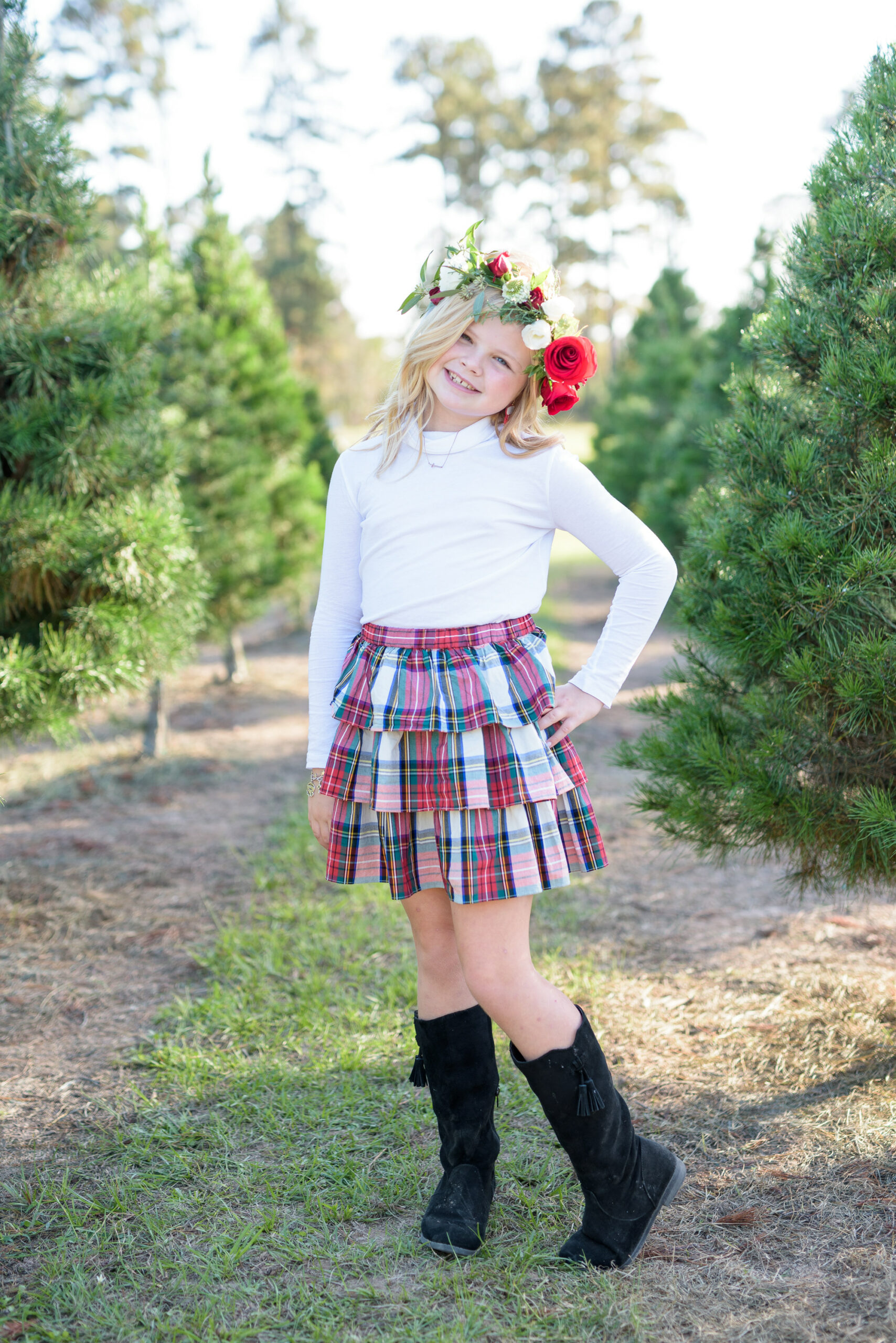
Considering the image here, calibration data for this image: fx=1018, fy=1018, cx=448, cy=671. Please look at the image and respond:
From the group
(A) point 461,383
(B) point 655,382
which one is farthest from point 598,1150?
(B) point 655,382

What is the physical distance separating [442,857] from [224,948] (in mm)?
1936

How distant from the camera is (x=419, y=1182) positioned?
2271mm

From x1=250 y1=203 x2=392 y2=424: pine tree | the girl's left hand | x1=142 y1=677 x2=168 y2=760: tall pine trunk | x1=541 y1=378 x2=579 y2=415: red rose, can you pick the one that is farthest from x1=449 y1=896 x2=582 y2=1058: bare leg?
x1=250 y1=203 x2=392 y2=424: pine tree

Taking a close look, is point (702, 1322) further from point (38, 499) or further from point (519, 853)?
point (38, 499)

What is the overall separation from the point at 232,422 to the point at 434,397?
535 cm

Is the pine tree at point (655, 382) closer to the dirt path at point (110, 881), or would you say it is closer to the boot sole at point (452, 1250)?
the dirt path at point (110, 881)

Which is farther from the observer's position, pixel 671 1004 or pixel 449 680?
pixel 671 1004

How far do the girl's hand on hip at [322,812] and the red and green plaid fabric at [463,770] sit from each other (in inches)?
5.6

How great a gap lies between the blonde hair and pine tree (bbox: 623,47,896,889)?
0.65 m

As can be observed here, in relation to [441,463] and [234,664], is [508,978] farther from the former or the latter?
[234,664]

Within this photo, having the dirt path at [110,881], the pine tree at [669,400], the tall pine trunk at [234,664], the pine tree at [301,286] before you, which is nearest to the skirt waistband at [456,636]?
the dirt path at [110,881]

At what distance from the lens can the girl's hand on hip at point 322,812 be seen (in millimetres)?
2062

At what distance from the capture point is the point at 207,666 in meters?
9.90

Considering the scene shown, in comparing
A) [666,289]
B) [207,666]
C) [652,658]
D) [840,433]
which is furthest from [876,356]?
[666,289]
